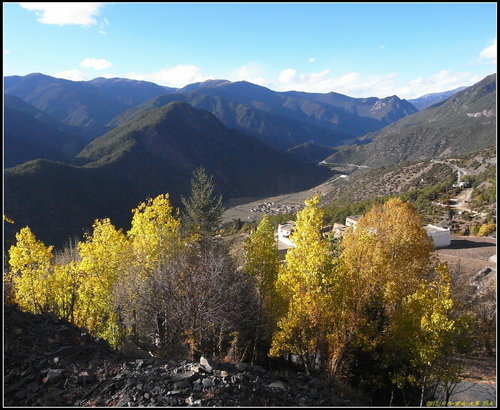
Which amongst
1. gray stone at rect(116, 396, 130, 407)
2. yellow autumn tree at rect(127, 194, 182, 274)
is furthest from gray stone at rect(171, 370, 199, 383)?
yellow autumn tree at rect(127, 194, 182, 274)

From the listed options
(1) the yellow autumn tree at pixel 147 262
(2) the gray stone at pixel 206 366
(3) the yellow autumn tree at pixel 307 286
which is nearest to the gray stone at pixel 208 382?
(2) the gray stone at pixel 206 366

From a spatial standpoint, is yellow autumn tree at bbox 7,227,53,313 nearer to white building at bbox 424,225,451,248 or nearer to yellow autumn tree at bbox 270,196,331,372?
yellow autumn tree at bbox 270,196,331,372

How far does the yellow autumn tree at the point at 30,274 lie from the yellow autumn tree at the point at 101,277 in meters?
1.63

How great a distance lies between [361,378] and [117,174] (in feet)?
444

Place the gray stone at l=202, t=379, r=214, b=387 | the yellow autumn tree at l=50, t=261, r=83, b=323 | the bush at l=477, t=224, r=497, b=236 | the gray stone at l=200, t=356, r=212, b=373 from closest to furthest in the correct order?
1. the gray stone at l=202, t=379, r=214, b=387
2. the gray stone at l=200, t=356, r=212, b=373
3. the yellow autumn tree at l=50, t=261, r=83, b=323
4. the bush at l=477, t=224, r=497, b=236

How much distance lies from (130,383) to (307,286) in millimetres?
6629

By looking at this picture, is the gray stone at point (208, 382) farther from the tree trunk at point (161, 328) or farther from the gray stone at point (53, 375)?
the tree trunk at point (161, 328)

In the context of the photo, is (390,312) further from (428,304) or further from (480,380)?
(480,380)

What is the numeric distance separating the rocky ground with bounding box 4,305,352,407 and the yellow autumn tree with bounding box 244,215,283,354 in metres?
5.93

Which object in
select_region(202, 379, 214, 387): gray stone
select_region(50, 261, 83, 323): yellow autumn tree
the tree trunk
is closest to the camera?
select_region(202, 379, 214, 387): gray stone

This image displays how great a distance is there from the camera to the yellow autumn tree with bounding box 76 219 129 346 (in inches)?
708

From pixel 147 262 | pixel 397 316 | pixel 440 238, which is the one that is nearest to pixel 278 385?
pixel 397 316

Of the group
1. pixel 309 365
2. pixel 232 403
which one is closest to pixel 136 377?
pixel 232 403

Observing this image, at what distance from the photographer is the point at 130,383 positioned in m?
8.59
